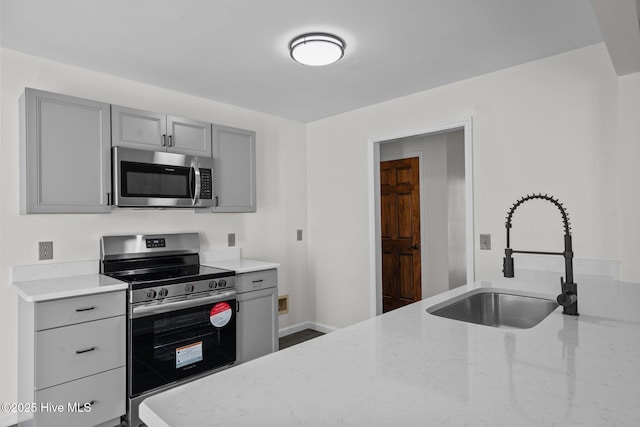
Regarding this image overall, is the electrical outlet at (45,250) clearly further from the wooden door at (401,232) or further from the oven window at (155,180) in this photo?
the wooden door at (401,232)

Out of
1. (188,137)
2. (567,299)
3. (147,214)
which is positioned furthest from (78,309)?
(567,299)

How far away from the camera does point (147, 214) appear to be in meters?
2.95

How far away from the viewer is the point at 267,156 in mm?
3873

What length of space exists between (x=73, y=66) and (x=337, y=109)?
2.21 meters

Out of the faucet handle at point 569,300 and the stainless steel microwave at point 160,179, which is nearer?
the faucet handle at point 569,300

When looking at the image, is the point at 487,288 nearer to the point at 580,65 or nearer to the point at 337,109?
the point at 580,65

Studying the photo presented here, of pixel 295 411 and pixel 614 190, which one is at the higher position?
pixel 614 190

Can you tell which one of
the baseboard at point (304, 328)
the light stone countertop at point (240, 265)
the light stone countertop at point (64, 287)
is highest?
the light stone countertop at point (64, 287)

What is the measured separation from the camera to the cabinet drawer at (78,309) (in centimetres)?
198

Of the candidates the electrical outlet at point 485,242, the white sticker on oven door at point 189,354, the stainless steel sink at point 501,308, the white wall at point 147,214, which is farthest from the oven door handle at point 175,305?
the electrical outlet at point 485,242

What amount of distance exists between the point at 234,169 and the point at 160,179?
69 cm

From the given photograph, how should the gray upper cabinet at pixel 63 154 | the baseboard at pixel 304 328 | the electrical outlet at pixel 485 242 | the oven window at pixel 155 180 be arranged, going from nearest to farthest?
the gray upper cabinet at pixel 63 154 < the oven window at pixel 155 180 < the electrical outlet at pixel 485 242 < the baseboard at pixel 304 328

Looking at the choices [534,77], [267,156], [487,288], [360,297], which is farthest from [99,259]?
[534,77]

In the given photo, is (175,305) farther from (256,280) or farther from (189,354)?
(256,280)
